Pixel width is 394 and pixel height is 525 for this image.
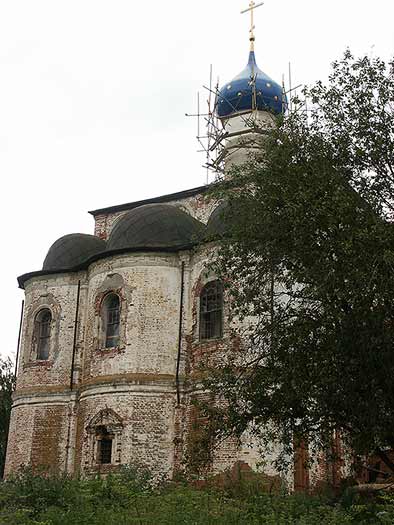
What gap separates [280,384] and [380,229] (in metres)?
2.96

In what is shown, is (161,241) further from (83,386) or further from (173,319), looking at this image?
(83,386)

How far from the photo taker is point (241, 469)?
17.6m

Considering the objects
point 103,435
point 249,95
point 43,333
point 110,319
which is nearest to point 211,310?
point 110,319

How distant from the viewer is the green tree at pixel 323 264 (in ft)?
34.1

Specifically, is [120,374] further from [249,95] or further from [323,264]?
[249,95]

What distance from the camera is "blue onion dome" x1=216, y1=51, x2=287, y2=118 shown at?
26.7 metres

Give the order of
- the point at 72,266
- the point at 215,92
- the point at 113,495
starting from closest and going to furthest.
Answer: the point at 113,495 → the point at 72,266 → the point at 215,92

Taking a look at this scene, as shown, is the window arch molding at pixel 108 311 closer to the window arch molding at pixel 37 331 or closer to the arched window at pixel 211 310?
the window arch molding at pixel 37 331

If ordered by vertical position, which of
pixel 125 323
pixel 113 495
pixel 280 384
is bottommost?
pixel 113 495

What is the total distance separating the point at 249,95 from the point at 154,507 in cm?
1817

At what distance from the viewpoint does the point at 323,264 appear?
1066 cm

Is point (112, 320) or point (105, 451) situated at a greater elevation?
point (112, 320)

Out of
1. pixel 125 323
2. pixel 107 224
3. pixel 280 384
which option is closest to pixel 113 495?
pixel 280 384

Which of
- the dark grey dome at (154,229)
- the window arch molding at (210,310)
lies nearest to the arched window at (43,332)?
the dark grey dome at (154,229)
